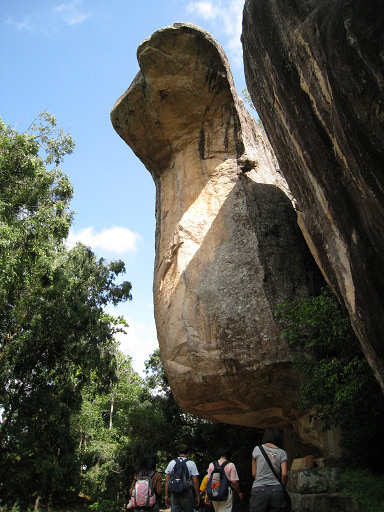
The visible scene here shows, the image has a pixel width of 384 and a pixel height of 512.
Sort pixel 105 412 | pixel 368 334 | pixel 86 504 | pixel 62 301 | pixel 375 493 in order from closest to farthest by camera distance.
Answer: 1. pixel 368 334
2. pixel 375 493
3. pixel 62 301
4. pixel 86 504
5. pixel 105 412

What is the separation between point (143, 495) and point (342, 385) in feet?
10.5

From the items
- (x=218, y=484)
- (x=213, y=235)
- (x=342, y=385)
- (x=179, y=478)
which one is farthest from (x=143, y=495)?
(x=213, y=235)

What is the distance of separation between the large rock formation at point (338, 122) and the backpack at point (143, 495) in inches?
133

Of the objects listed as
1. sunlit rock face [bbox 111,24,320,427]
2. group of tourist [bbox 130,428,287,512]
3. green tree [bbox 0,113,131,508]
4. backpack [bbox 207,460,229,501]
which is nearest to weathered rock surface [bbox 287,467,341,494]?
A: group of tourist [bbox 130,428,287,512]

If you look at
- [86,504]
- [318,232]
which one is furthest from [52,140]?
[86,504]

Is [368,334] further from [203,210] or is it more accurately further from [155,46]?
[155,46]

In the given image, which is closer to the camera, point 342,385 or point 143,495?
point 143,495

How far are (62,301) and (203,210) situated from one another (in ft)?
22.7

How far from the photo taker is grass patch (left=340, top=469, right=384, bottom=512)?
5.12m

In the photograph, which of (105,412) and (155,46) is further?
(105,412)

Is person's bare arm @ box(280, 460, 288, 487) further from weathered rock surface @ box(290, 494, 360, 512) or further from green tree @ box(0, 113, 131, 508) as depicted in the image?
green tree @ box(0, 113, 131, 508)

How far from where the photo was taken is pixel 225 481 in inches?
227

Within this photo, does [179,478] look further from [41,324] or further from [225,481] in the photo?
[41,324]

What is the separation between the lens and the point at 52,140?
1575 centimetres
